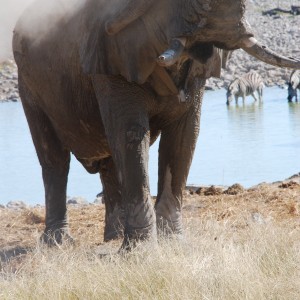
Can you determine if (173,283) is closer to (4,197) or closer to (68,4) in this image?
(68,4)

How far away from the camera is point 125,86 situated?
6.51 metres

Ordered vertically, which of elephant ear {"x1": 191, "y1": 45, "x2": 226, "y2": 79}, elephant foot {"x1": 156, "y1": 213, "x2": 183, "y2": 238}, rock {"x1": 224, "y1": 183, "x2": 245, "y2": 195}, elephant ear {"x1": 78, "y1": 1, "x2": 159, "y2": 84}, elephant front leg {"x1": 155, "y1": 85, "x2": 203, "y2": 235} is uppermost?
elephant ear {"x1": 78, "y1": 1, "x2": 159, "y2": 84}

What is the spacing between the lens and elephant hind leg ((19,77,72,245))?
25.6ft

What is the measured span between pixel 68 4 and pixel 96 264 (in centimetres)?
173

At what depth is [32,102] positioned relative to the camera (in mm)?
7793

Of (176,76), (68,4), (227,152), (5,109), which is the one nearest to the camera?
(176,76)

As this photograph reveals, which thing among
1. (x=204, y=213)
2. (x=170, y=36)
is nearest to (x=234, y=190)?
(x=204, y=213)

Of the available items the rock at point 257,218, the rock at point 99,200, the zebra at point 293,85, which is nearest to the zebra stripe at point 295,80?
the zebra at point 293,85

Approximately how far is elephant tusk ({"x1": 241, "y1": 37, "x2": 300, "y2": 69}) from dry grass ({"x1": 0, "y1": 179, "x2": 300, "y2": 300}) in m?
0.94

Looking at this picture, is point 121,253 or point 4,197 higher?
point 121,253

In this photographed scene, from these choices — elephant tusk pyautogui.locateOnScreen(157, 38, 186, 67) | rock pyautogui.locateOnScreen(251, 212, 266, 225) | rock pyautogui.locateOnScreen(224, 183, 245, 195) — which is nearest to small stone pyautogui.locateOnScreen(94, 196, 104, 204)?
rock pyautogui.locateOnScreen(224, 183, 245, 195)

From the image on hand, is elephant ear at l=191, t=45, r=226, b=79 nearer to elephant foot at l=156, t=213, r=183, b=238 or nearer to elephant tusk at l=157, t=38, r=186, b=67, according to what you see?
elephant tusk at l=157, t=38, r=186, b=67

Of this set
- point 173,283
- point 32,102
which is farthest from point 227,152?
point 173,283

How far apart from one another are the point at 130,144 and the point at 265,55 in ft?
2.97
